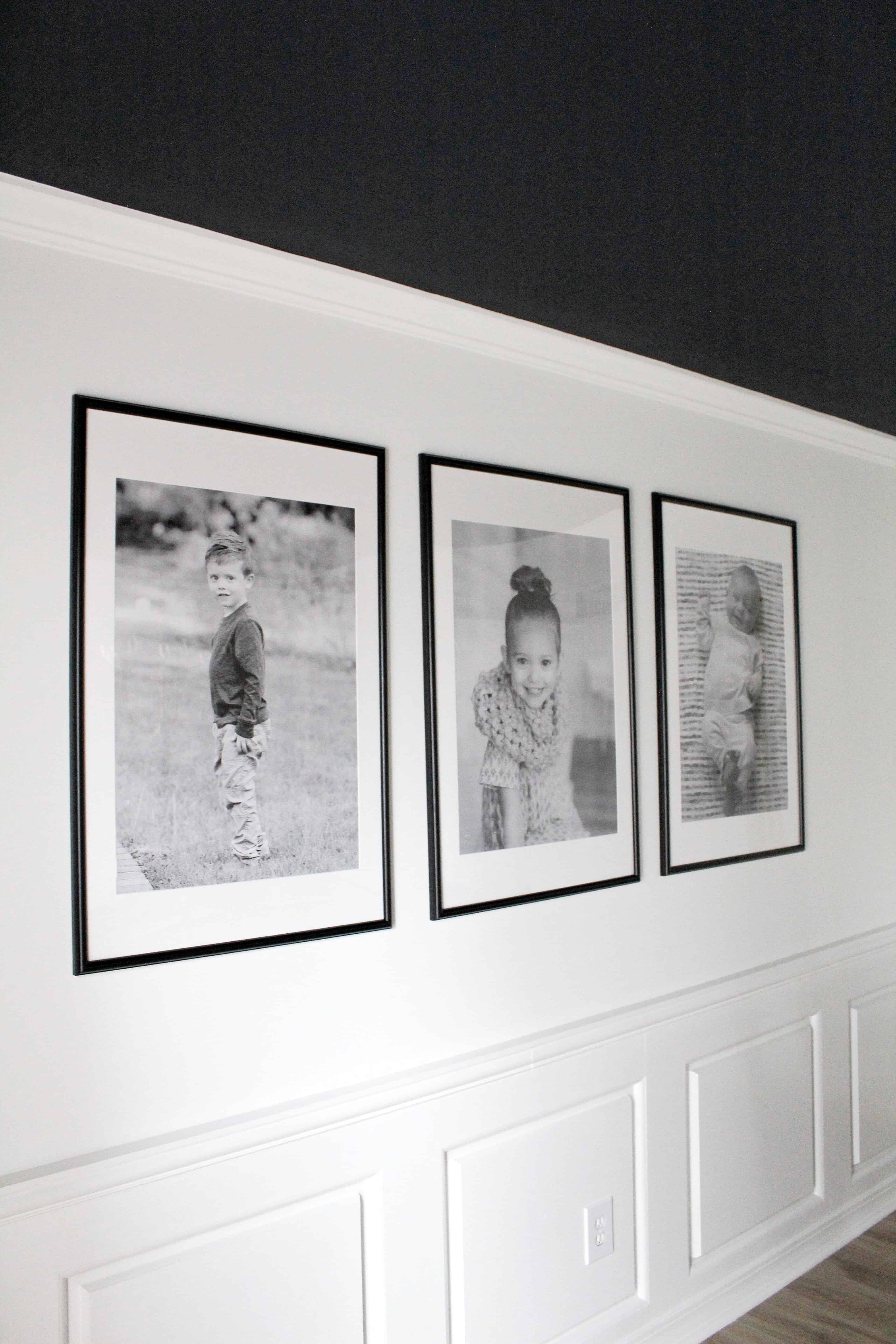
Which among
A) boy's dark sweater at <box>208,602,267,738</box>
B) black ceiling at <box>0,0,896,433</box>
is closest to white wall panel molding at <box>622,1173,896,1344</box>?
boy's dark sweater at <box>208,602,267,738</box>

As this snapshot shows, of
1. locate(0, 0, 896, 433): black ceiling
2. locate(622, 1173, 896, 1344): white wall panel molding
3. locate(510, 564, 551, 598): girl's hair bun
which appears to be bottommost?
locate(622, 1173, 896, 1344): white wall panel molding

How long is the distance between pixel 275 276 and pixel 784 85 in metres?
0.98

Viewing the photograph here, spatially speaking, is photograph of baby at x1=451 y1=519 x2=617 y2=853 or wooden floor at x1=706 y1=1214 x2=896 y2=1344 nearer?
photograph of baby at x1=451 y1=519 x2=617 y2=853

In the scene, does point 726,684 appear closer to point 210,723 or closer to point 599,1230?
point 599,1230

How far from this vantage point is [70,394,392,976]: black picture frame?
5.40 ft

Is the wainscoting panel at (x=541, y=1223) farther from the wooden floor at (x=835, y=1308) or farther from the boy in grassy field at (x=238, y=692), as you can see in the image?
the boy in grassy field at (x=238, y=692)

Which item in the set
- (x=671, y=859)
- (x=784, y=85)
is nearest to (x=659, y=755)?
(x=671, y=859)

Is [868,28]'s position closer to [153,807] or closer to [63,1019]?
[153,807]

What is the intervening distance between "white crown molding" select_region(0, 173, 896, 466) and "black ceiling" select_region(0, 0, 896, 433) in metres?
0.03

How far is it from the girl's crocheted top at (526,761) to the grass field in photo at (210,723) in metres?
0.37

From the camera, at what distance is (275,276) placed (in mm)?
1917

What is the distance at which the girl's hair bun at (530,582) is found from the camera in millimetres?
2297

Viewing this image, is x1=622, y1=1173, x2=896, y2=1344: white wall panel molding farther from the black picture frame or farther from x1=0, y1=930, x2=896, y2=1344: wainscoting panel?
the black picture frame

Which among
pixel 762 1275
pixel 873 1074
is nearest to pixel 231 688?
pixel 762 1275
